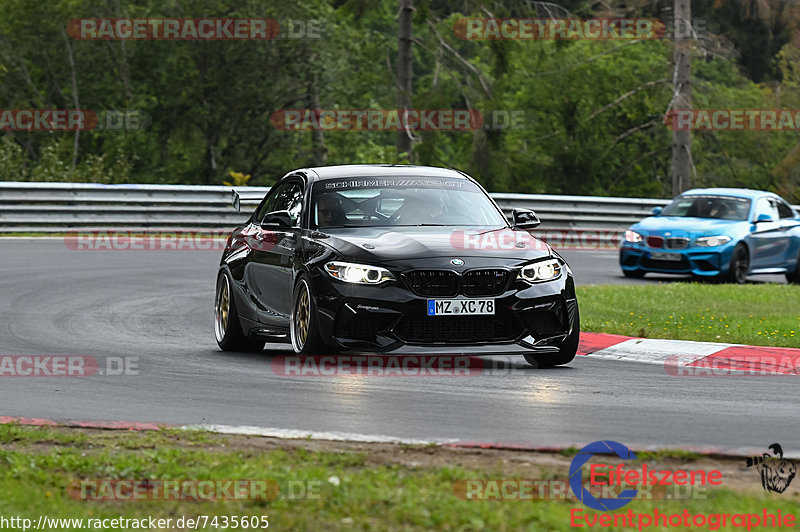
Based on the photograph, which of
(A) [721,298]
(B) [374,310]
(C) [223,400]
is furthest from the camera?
(A) [721,298]

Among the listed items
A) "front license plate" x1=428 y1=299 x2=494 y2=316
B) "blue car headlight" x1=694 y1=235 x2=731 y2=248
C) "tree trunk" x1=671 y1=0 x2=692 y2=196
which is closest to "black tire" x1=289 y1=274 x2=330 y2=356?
"front license plate" x1=428 y1=299 x2=494 y2=316

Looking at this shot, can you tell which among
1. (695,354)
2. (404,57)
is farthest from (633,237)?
(404,57)

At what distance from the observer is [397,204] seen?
11422 millimetres

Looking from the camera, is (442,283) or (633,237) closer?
(442,283)

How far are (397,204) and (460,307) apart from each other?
5.52 ft

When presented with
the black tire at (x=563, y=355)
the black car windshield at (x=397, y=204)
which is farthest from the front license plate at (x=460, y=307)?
the black car windshield at (x=397, y=204)

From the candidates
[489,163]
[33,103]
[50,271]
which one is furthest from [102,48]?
[50,271]

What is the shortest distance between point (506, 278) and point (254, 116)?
38738 millimetres

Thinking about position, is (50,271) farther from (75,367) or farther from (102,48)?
(102,48)

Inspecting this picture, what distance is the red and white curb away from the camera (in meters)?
11.1

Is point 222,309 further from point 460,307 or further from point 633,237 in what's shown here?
point 633,237

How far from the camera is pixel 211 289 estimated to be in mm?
18078

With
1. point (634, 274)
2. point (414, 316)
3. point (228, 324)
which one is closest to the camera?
point (414, 316)

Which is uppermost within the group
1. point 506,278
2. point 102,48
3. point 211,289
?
point 102,48
